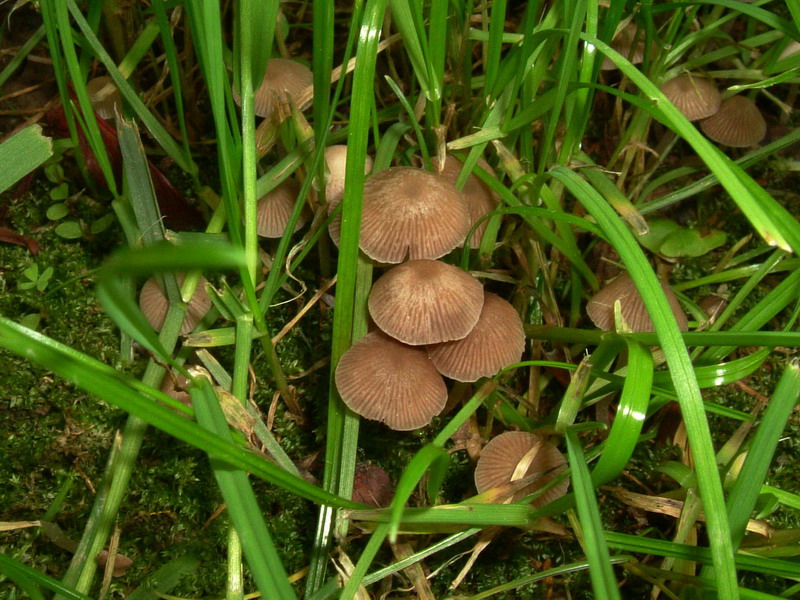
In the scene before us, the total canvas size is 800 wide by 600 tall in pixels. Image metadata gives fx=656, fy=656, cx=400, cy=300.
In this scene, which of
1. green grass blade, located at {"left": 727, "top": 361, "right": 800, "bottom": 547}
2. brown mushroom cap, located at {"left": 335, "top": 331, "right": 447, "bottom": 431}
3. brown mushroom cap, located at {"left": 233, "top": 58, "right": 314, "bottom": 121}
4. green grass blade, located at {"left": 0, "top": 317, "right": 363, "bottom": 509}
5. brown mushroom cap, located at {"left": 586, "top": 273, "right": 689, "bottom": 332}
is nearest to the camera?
green grass blade, located at {"left": 0, "top": 317, "right": 363, "bottom": 509}

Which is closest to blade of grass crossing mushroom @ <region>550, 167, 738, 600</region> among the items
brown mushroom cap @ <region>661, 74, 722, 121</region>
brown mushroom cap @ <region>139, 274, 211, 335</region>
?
brown mushroom cap @ <region>139, 274, 211, 335</region>

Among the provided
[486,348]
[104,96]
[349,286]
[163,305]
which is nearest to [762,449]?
[486,348]

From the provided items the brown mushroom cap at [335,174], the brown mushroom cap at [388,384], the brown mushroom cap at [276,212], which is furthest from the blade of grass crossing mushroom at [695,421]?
the brown mushroom cap at [276,212]

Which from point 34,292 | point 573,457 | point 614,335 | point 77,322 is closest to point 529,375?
point 614,335

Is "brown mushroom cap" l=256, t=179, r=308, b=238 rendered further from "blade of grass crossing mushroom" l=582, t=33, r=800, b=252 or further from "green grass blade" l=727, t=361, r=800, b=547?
"green grass blade" l=727, t=361, r=800, b=547

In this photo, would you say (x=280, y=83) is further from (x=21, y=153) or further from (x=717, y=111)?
(x=717, y=111)

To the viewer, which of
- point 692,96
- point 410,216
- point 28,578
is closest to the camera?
point 28,578

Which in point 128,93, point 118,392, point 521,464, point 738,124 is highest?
point 128,93
